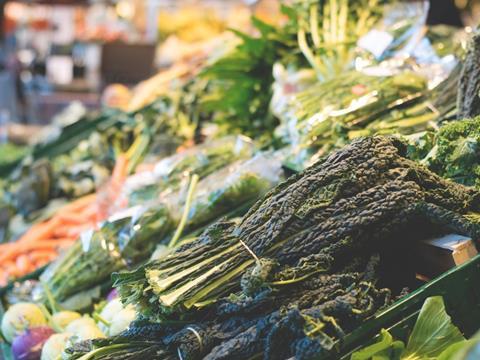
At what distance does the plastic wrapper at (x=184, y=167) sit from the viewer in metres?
2.70

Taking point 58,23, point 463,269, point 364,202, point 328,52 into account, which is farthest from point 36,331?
point 58,23

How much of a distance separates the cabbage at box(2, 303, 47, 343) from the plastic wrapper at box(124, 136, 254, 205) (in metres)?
0.72

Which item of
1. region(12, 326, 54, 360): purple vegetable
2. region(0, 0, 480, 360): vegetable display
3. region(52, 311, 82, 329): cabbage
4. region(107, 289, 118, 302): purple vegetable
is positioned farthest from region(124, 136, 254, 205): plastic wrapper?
region(12, 326, 54, 360): purple vegetable

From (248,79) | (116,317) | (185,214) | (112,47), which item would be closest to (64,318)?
(116,317)

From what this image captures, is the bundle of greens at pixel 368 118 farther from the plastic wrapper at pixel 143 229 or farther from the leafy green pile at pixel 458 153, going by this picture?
the leafy green pile at pixel 458 153

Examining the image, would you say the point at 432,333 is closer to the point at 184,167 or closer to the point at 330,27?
the point at 184,167

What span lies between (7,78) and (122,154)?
22.6ft

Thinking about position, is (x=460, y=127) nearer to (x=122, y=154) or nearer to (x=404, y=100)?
(x=404, y=100)

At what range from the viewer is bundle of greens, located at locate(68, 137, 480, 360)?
53.9 inches

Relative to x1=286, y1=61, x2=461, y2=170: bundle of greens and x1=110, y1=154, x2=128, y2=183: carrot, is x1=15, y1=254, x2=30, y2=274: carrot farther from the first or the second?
x1=286, y1=61, x2=461, y2=170: bundle of greens

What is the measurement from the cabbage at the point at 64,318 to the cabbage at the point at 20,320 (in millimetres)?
61

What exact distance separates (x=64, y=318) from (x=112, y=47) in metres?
6.10

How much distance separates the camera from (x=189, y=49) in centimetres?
670

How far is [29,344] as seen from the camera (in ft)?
6.79
